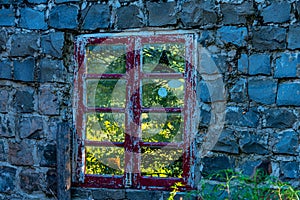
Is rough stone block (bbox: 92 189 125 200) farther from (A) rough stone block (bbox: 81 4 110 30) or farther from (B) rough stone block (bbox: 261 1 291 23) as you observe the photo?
(B) rough stone block (bbox: 261 1 291 23)

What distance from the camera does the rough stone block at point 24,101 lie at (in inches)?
130

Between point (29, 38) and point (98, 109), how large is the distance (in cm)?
81

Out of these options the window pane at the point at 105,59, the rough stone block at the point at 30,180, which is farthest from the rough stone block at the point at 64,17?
the rough stone block at the point at 30,180

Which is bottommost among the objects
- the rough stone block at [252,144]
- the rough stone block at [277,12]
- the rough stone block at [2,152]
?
the rough stone block at [2,152]

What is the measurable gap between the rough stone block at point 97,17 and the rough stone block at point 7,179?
1.34 m

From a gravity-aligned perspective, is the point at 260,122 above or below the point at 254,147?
above

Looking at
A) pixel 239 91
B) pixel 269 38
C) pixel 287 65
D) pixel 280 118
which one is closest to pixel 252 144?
pixel 280 118

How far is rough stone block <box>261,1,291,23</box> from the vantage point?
285 centimetres

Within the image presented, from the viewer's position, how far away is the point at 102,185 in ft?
10.6

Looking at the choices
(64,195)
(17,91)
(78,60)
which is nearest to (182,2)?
(78,60)

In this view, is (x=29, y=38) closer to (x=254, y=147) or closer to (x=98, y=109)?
(x=98, y=109)

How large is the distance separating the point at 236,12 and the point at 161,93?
3.79ft

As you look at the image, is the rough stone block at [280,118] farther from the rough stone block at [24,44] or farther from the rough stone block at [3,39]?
the rough stone block at [3,39]

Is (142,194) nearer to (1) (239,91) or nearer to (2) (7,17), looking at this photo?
(1) (239,91)
